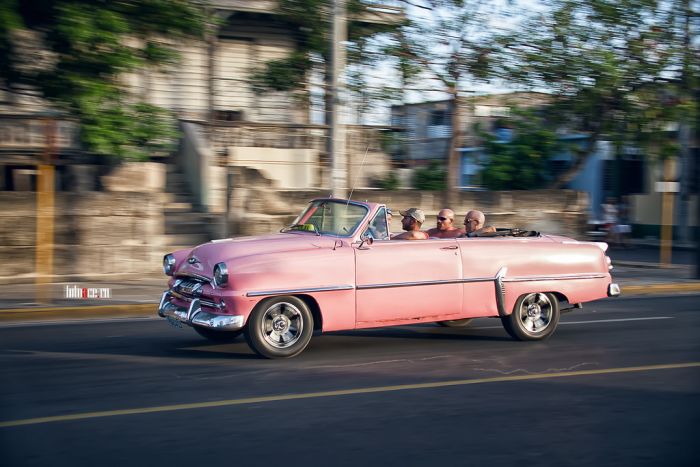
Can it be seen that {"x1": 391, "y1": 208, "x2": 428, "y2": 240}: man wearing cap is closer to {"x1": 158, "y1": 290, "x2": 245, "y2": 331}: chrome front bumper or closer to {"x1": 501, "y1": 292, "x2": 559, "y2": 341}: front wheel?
{"x1": 501, "y1": 292, "x2": 559, "y2": 341}: front wheel

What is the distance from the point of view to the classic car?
27.2 feet

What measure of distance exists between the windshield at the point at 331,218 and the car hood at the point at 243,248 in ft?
0.66

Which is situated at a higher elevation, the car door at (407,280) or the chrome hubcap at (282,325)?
the car door at (407,280)

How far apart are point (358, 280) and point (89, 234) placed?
816 cm

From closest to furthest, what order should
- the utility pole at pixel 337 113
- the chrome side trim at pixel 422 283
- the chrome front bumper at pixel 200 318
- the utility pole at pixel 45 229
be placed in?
the chrome front bumper at pixel 200 318
the chrome side trim at pixel 422 283
the utility pole at pixel 45 229
the utility pole at pixel 337 113

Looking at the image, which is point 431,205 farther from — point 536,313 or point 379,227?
point 379,227

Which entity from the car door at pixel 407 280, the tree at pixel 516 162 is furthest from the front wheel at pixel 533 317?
the tree at pixel 516 162

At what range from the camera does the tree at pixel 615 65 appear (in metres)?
18.3

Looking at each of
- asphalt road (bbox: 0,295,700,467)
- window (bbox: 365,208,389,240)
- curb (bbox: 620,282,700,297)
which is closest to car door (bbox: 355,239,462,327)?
window (bbox: 365,208,389,240)

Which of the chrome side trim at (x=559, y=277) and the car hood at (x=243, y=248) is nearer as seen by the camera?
the car hood at (x=243, y=248)

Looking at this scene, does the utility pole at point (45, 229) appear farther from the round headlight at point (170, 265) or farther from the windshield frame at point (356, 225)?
the windshield frame at point (356, 225)

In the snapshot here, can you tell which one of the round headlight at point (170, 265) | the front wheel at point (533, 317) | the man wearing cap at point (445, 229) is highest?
the man wearing cap at point (445, 229)

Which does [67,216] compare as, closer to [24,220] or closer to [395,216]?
[24,220]

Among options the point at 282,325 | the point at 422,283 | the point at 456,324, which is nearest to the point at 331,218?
the point at 422,283
